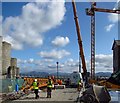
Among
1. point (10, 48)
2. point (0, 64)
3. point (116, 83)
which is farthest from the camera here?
point (10, 48)

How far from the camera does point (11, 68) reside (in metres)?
62.7

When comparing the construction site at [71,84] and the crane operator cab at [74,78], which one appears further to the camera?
the crane operator cab at [74,78]

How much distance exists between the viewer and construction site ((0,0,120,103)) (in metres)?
17.5

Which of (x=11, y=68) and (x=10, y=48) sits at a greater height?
(x=10, y=48)

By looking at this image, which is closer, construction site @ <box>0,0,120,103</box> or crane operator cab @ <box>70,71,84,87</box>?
construction site @ <box>0,0,120,103</box>

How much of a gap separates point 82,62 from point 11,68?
21560 mm

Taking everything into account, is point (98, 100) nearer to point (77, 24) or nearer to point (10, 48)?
point (77, 24)

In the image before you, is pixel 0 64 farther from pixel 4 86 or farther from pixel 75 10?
pixel 4 86

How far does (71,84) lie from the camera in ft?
159

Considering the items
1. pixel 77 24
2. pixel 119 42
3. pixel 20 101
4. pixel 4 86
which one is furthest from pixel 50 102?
pixel 119 42

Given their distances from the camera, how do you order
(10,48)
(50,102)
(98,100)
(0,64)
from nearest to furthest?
(98,100), (50,102), (0,64), (10,48)

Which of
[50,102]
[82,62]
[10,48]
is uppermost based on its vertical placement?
[10,48]

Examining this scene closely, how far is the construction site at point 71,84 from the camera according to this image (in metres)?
17.5

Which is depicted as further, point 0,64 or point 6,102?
point 0,64
